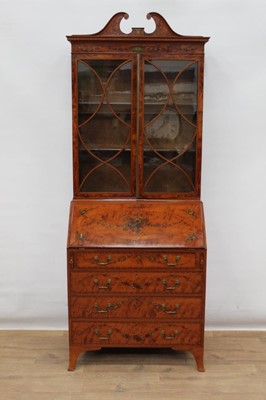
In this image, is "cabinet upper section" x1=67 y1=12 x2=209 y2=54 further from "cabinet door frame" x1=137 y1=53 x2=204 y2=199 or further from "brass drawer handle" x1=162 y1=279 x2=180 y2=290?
"brass drawer handle" x1=162 y1=279 x2=180 y2=290

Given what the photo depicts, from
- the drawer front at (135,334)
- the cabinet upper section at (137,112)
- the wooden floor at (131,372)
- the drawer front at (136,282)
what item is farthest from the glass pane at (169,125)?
the wooden floor at (131,372)

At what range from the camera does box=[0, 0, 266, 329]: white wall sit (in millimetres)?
3266

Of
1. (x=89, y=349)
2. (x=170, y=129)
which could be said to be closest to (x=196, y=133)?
(x=170, y=129)

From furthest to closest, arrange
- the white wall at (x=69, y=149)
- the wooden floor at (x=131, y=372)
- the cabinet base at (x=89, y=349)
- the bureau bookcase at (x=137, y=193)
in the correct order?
the white wall at (x=69, y=149)
the cabinet base at (x=89, y=349)
the bureau bookcase at (x=137, y=193)
the wooden floor at (x=131, y=372)

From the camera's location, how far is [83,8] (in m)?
3.26

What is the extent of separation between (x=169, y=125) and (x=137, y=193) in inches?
18.0

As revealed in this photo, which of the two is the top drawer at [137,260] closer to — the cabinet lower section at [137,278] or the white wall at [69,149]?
the cabinet lower section at [137,278]

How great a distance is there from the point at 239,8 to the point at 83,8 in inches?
40.1

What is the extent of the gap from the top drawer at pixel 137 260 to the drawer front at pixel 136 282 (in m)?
0.05

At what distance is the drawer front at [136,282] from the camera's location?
2947mm

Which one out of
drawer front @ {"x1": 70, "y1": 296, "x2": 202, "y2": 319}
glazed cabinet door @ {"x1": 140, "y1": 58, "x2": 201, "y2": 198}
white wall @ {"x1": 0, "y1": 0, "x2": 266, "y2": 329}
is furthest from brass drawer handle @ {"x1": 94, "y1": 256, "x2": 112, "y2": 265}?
white wall @ {"x1": 0, "y1": 0, "x2": 266, "y2": 329}

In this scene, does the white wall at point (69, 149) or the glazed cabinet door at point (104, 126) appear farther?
the white wall at point (69, 149)

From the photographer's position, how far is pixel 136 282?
2.95 meters

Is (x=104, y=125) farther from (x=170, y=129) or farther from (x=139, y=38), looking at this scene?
(x=139, y=38)
